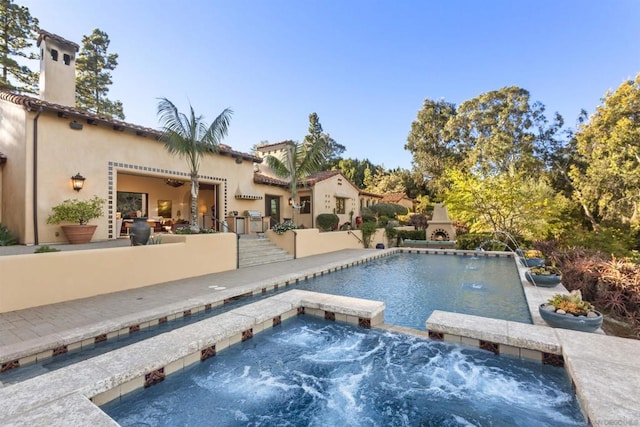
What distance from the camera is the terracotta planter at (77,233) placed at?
9852 mm

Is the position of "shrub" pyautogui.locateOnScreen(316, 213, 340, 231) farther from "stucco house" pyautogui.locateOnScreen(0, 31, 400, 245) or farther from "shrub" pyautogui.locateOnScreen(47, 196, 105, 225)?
"shrub" pyautogui.locateOnScreen(47, 196, 105, 225)

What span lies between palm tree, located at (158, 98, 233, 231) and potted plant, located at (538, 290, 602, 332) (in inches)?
382

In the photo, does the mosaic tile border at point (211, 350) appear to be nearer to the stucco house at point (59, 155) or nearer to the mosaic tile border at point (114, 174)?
the stucco house at point (59, 155)

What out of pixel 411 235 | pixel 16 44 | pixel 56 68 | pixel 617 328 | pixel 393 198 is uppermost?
pixel 16 44

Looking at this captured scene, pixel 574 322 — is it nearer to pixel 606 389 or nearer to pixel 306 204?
pixel 606 389

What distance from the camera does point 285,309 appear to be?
584 centimetres

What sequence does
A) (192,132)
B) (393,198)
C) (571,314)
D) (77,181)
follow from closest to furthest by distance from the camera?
(571,314), (77,181), (192,132), (393,198)

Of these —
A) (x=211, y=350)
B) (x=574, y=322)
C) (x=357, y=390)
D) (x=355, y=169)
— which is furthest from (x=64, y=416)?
(x=355, y=169)

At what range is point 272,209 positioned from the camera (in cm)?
1952

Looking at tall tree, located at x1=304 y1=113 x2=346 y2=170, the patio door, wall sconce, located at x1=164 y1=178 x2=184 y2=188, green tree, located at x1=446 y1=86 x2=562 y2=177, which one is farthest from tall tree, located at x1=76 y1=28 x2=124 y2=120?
green tree, located at x1=446 y1=86 x2=562 y2=177

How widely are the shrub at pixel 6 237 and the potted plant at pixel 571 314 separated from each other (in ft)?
45.6

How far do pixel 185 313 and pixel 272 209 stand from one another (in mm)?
13614

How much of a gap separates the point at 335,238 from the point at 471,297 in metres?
10.2

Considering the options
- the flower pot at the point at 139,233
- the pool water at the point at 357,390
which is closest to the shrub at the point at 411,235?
the flower pot at the point at 139,233
